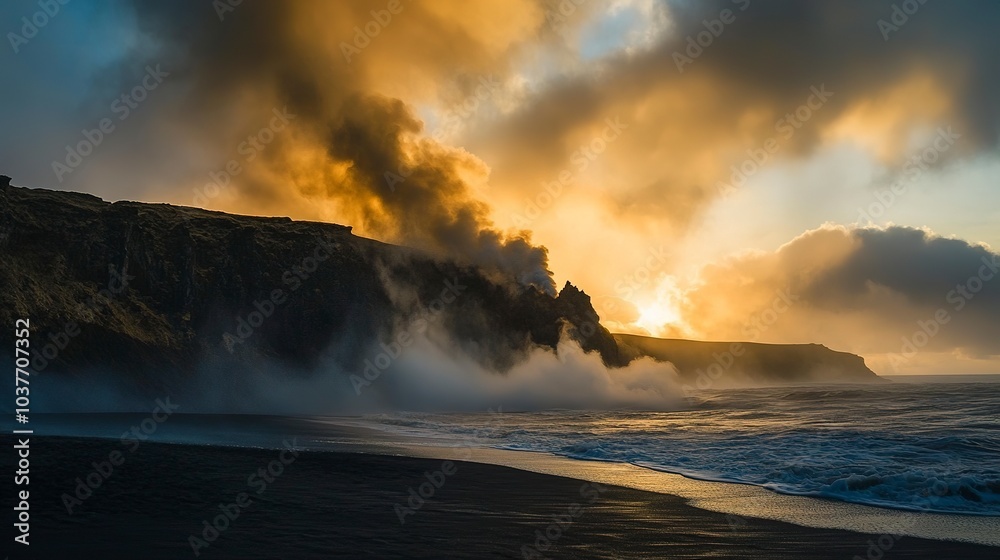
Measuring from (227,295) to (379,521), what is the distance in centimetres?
5576

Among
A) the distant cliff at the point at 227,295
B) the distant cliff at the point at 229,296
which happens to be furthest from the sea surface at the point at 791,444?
the distant cliff at the point at 227,295

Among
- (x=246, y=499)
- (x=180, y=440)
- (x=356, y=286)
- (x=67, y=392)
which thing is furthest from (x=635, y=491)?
(x=356, y=286)

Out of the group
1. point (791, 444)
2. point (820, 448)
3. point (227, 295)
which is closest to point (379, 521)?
point (820, 448)

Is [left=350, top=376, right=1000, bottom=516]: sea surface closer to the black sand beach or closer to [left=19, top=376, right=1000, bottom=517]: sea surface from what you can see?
[left=19, top=376, right=1000, bottom=517]: sea surface

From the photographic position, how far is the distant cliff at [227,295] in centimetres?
4728

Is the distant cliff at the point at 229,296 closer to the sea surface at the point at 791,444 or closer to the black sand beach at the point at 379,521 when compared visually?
the sea surface at the point at 791,444

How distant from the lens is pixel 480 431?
31734 millimetres

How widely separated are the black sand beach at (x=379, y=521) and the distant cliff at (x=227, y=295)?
1484 inches

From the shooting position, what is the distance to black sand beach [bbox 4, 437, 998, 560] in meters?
8.34

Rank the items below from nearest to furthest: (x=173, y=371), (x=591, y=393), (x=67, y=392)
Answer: (x=67, y=392) < (x=173, y=371) < (x=591, y=393)

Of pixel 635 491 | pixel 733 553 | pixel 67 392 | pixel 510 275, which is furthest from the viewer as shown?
pixel 510 275

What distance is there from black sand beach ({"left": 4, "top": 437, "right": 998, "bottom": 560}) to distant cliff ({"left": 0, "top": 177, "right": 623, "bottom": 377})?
3770 centimetres

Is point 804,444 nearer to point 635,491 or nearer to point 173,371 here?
point 635,491

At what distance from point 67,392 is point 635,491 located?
A: 143 ft
